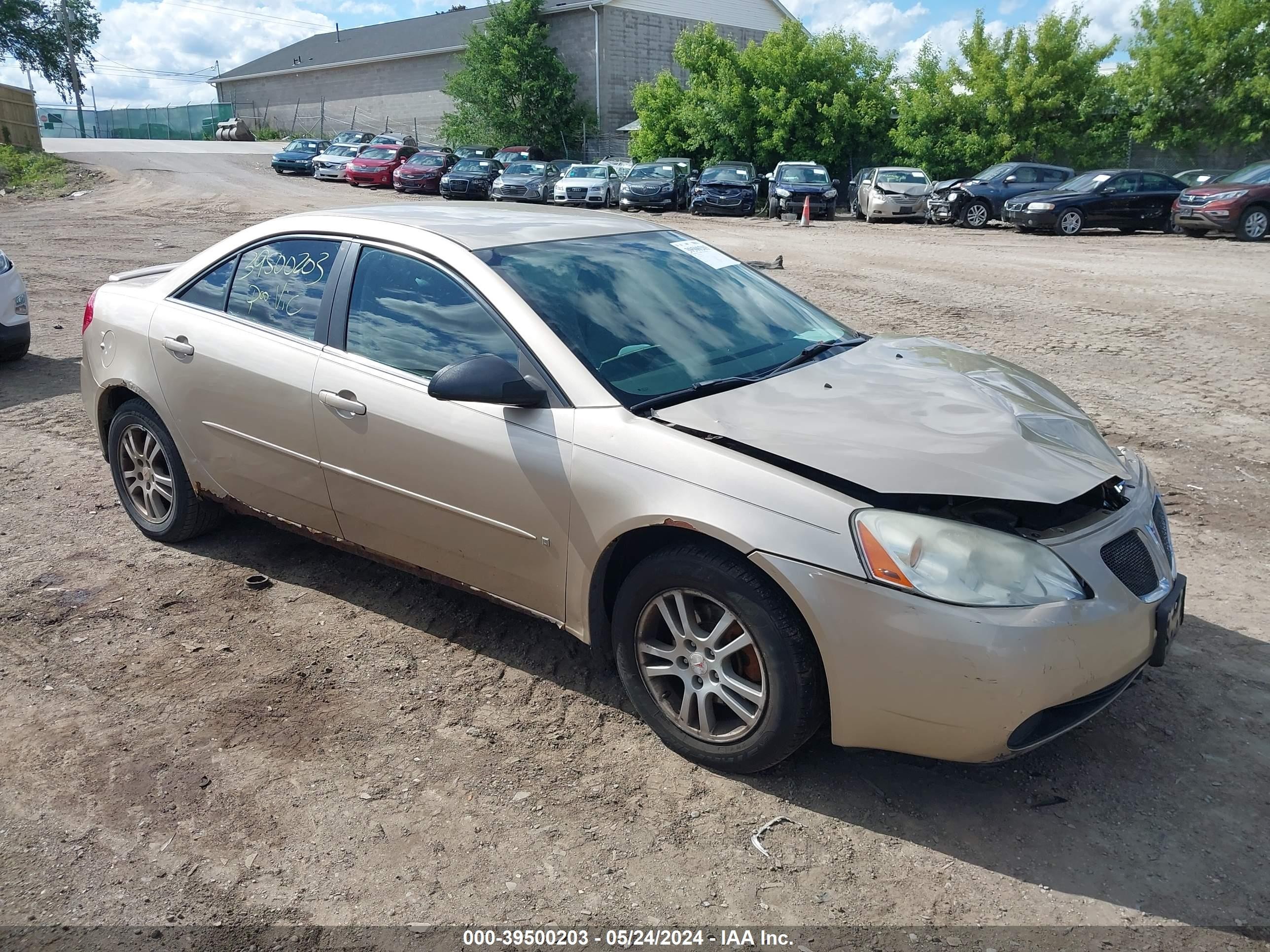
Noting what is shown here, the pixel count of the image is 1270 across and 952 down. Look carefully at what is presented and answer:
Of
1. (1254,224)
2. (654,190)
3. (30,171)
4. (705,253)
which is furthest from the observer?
(30,171)

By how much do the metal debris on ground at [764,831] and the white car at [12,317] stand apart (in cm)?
855

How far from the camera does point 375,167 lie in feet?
119

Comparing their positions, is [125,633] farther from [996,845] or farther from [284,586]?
[996,845]

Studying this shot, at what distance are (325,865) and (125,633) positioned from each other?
189cm

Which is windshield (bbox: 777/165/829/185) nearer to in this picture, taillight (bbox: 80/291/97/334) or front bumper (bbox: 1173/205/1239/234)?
front bumper (bbox: 1173/205/1239/234)

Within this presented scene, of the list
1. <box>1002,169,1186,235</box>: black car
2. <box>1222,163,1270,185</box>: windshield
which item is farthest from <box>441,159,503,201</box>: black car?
<box>1222,163,1270,185</box>: windshield

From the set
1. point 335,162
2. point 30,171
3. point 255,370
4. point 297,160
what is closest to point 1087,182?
point 255,370

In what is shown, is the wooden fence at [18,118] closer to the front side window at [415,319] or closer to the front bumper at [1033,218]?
the front bumper at [1033,218]

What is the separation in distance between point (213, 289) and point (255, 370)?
0.69 meters

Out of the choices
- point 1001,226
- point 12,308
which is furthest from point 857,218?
point 12,308

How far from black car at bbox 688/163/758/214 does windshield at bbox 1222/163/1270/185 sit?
12.3 meters

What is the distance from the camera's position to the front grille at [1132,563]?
2.94 meters

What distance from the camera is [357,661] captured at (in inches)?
156

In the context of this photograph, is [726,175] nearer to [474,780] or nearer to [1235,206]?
[1235,206]
